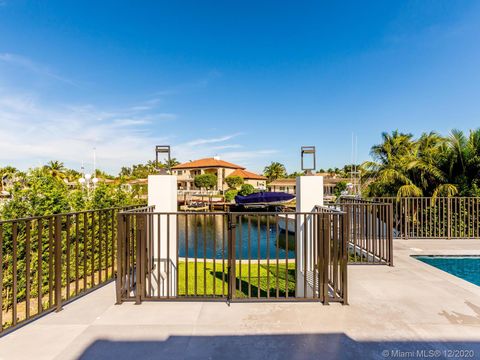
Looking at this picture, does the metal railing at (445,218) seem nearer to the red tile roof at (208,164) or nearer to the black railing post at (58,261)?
the black railing post at (58,261)

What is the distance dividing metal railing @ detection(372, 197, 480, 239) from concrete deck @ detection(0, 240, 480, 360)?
3770 millimetres

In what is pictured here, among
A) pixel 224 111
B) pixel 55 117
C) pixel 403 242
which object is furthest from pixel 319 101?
pixel 55 117

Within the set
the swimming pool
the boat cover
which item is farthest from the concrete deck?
the boat cover

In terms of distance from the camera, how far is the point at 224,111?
20.2m

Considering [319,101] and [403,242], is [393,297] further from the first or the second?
[319,101]

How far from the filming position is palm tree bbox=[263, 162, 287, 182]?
52.6m

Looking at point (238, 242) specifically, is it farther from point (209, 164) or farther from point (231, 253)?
point (209, 164)

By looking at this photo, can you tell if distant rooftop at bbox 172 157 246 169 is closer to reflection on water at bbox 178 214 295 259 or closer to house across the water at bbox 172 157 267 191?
house across the water at bbox 172 157 267 191

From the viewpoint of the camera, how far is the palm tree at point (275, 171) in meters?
52.6

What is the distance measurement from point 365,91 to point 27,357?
17.6 m

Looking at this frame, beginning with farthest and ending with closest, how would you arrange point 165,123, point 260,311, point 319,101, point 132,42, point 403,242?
point 165,123 < point 319,101 < point 132,42 < point 403,242 < point 260,311

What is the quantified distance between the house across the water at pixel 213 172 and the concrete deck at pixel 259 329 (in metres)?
41.3

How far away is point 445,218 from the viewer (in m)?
6.38

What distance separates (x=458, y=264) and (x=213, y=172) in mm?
42868
